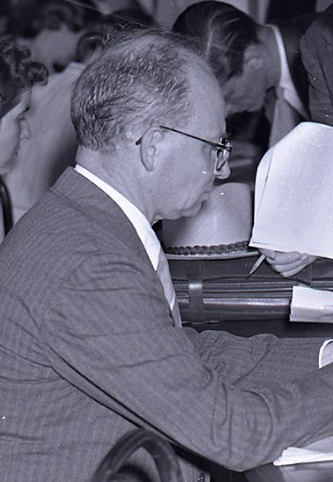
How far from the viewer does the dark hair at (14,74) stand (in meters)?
2.34

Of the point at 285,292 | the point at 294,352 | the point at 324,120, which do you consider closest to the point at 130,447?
the point at 294,352

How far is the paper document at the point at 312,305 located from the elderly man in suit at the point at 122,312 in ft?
0.85

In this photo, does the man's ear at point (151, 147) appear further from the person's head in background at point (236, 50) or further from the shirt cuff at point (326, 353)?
the person's head in background at point (236, 50)

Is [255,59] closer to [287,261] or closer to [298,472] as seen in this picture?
[287,261]

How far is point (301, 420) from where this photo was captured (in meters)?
1.08

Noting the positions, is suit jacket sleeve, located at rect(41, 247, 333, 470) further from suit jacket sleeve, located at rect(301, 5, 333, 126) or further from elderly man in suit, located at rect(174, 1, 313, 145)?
elderly man in suit, located at rect(174, 1, 313, 145)

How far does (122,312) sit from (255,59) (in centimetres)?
189

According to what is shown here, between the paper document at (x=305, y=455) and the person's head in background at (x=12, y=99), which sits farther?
the person's head in background at (x=12, y=99)

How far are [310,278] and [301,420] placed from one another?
2.73ft

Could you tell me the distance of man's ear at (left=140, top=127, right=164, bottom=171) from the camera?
3.76 ft

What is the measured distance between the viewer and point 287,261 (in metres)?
1.73

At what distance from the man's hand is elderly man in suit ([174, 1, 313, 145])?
1002 millimetres

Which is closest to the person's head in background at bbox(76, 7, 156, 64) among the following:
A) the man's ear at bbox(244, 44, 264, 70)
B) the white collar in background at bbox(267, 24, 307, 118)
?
the man's ear at bbox(244, 44, 264, 70)

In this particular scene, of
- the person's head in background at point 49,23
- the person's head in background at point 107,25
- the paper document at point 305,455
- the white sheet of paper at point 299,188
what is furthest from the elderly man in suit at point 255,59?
the paper document at point 305,455
